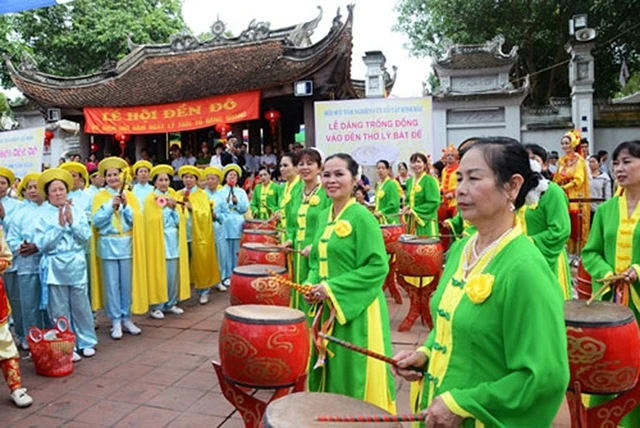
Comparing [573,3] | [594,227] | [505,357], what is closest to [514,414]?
[505,357]

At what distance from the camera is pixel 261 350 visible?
8.79ft

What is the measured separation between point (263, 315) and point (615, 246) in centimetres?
197

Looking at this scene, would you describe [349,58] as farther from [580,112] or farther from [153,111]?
[580,112]

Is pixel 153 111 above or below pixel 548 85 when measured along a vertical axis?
below

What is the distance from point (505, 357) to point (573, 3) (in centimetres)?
1948

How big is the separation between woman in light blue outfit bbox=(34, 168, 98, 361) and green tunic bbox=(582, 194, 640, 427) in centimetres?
382

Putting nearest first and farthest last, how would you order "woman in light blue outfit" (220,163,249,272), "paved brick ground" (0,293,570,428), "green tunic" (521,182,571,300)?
"paved brick ground" (0,293,570,428) < "green tunic" (521,182,571,300) < "woman in light blue outfit" (220,163,249,272)

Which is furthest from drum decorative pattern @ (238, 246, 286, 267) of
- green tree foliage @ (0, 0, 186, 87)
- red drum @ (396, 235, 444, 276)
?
green tree foliage @ (0, 0, 186, 87)

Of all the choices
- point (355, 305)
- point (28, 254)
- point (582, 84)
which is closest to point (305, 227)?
point (355, 305)

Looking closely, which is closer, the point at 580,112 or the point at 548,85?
the point at 580,112

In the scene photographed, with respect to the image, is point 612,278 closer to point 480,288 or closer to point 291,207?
point 480,288

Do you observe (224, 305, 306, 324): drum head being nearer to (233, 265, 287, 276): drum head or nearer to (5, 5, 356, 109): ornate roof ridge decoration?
(233, 265, 287, 276): drum head

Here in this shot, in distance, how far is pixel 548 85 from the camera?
2112 cm

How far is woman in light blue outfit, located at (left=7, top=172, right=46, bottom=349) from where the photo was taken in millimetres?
4668
